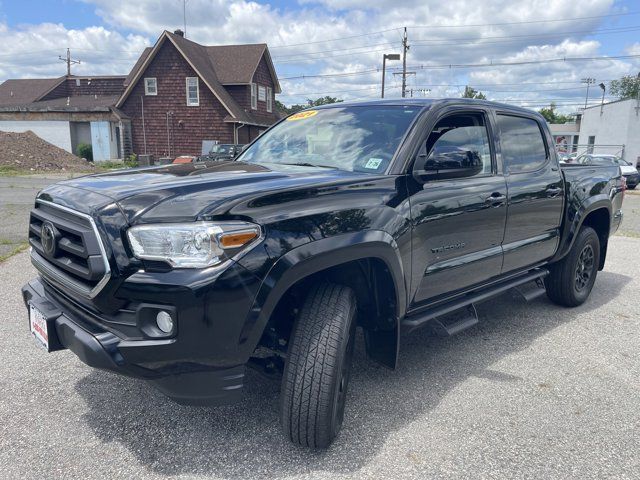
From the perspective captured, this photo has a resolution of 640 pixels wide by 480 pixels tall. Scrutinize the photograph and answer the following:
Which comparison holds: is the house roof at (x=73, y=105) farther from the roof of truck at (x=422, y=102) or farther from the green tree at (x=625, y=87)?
the green tree at (x=625, y=87)

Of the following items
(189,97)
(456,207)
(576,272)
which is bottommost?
(576,272)

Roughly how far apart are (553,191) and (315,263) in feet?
9.38

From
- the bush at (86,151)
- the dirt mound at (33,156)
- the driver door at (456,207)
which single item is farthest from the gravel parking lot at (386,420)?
the bush at (86,151)

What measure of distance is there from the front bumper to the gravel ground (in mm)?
469

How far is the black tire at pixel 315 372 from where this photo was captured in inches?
100

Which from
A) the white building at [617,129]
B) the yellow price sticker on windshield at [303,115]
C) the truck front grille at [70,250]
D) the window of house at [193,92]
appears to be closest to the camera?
the truck front grille at [70,250]

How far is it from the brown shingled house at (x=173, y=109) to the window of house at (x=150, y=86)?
5cm

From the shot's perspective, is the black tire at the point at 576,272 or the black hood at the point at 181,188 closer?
the black hood at the point at 181,188

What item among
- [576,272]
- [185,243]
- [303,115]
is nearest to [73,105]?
[303,115]

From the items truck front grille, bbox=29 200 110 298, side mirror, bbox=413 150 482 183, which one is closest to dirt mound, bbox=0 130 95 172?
truck front grille, bbox=29 200 110 298

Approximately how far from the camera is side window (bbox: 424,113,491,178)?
322 centimetres

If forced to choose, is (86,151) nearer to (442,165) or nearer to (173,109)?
(173,109)

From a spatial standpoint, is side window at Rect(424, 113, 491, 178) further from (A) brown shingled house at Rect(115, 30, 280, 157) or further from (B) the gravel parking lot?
(A) brown shingled house at Rect(115, 30, 280, 157)

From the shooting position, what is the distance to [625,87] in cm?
7181
